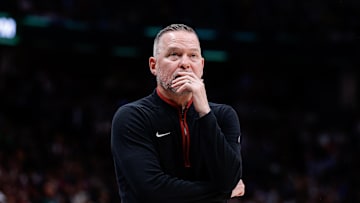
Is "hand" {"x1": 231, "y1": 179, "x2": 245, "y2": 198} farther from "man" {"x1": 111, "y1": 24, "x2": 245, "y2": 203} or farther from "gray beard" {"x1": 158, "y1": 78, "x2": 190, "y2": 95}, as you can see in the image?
"gray beard" {"x1": 158, "y1": 78, "x2": 190, "y2": 95}

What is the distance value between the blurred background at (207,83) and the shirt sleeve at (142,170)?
7730mm

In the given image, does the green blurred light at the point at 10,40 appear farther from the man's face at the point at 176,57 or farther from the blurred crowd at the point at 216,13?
the man's face at the point at 176,57

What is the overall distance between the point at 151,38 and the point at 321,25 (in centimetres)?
436

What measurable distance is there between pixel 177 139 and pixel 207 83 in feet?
52.7

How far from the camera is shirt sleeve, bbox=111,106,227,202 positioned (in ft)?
10.7

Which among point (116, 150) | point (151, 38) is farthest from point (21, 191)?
point (116, 150)

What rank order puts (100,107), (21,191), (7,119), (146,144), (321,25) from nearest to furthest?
(146,144), (21,191), (7,119), (100,107), (321,25)

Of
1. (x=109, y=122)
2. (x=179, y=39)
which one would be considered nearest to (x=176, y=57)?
(x=179, y=39)

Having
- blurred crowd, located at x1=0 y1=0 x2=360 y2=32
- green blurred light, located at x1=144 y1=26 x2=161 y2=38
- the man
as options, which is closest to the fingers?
the man

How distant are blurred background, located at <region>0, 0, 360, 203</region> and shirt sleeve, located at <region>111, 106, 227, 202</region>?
7.73m

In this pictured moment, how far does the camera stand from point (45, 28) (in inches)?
578

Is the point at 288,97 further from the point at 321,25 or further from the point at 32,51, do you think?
the point at 32,51

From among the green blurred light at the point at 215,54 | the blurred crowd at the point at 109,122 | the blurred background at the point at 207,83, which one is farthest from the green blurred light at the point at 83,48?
the green blurred light at the point at 215,54

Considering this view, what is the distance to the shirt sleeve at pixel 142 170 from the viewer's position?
128 inches
